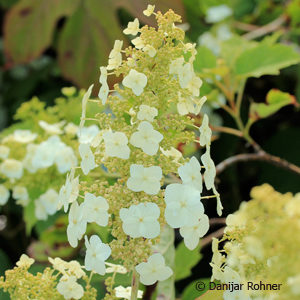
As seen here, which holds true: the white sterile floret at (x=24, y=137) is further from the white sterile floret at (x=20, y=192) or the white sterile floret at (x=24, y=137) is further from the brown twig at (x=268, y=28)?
the brown twig at (x=268, y=28)

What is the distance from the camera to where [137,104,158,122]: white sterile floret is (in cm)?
47

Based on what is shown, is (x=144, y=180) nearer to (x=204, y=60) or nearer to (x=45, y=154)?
(x=45, y=154)

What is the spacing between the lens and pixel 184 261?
770 mm

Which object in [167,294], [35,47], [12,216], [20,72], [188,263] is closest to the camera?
[167,294]

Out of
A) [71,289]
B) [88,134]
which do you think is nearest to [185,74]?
[71,289]

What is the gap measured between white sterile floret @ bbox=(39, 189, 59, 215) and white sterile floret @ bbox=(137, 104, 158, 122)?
14.6 inches

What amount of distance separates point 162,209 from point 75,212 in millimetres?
81

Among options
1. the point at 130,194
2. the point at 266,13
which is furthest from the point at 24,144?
the point at 266,13

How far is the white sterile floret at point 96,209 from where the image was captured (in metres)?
0.47

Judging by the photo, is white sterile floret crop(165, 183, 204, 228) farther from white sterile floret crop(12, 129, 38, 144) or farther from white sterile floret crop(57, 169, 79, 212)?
white sterile floret crop(12, 129, 38, 144)

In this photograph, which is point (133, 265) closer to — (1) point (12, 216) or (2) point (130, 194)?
(2) point (130, 194)

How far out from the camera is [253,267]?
1.44ft

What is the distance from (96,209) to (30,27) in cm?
89

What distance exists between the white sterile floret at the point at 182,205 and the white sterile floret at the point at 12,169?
43 centimetres
